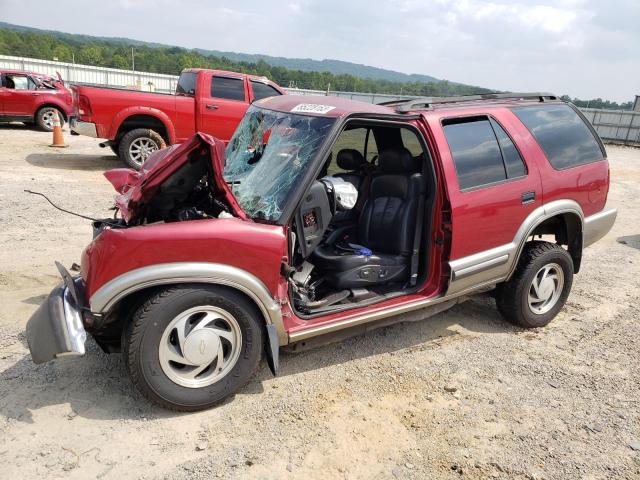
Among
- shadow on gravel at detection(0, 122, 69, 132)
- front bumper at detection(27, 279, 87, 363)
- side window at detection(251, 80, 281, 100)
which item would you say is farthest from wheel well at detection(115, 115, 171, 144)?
→ front bumper at detection(27, 279, 87, 363)

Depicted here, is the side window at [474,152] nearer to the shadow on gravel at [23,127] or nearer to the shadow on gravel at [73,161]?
the shadow on gravel at [73,161]

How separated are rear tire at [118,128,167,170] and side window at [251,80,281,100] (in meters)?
2.14

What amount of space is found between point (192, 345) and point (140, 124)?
801 cm

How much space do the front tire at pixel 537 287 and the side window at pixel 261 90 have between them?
7.46 m

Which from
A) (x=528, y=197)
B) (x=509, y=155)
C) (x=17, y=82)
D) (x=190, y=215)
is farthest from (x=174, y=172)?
(x=17, y=82)

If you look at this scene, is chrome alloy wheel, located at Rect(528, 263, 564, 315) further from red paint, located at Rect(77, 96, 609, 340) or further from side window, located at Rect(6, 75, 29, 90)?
side window, located at Rect(6, 75, 29, 90)

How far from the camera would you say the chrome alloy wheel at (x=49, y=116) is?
47.6 feet

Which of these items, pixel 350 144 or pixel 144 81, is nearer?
pixel 350 144

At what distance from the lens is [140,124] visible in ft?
32.3

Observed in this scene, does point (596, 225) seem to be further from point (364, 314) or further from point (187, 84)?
point (187, 84)

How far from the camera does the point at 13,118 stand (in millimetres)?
14242

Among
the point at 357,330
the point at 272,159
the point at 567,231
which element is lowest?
the point at 357,330

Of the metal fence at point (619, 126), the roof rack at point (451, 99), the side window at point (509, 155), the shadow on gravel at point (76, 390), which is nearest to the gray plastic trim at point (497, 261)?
the side window at point (509, 155)

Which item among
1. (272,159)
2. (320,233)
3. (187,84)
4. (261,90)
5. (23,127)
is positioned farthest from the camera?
(23,127)
